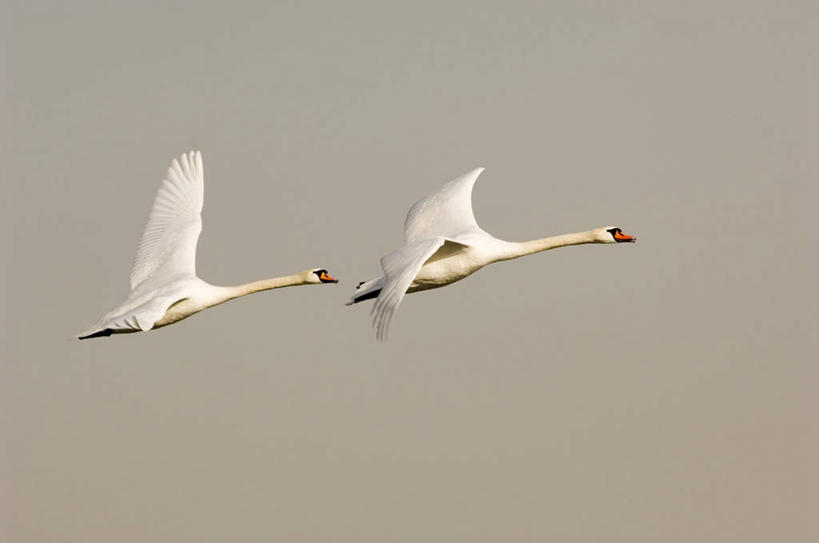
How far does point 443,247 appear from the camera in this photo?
103 feet

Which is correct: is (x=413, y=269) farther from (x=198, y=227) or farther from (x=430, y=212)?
(x=198, y=227)

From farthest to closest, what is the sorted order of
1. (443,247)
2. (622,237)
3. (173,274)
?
1. (173,274)
2. (622,237)
3. (443,247)

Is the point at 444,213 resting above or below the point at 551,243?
above

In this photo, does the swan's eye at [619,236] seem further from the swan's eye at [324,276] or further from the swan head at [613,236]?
the swan's eye at [324,276]

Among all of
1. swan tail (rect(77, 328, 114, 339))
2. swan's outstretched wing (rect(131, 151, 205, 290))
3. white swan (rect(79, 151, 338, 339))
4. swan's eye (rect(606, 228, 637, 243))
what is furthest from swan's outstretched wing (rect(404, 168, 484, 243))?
swan tail (rect(77, 328, 114, 339))

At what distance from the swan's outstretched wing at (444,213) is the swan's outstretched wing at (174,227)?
16.3ft

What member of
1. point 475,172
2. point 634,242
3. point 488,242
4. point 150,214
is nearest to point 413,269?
point 488,242

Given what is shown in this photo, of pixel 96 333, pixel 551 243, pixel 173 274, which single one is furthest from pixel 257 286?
pixel 551 243

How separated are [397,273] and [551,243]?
20.1 ft

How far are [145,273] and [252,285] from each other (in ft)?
9.18

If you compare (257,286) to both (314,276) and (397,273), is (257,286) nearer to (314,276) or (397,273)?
(314,276)

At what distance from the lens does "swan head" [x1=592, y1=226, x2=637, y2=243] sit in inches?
1287

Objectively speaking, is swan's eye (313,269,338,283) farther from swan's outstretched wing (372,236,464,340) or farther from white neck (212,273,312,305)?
swan's outstretched wing (372,236,464,340)

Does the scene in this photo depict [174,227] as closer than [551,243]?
No
